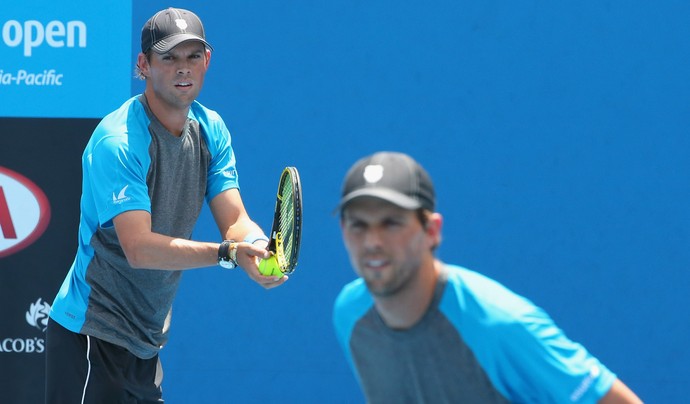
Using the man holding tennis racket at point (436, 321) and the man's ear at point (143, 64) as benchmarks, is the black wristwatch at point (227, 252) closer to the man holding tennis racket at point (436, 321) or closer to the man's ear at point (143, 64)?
the man's ear at point (143, 64)

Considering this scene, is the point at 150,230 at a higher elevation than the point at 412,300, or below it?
higher

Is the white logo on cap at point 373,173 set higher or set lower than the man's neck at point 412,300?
higher

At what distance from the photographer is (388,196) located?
224cm

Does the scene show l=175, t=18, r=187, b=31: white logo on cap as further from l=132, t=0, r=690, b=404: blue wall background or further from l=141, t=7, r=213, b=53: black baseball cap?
l=132, t=0, r=690, b=404: blue wall background

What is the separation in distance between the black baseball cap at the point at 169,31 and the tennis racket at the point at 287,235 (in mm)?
537

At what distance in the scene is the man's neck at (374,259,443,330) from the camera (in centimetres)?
233

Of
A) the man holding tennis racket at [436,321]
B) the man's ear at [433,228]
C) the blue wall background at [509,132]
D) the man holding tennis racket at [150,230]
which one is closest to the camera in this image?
the man holding tennis racket at [436,321]

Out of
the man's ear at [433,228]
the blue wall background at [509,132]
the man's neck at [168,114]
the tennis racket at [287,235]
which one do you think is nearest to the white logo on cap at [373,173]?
the man's ear at [433,228]

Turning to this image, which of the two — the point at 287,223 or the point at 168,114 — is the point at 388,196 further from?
the point at 168,114

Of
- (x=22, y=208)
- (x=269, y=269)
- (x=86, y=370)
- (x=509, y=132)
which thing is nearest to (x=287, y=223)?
(x=269, y=269)

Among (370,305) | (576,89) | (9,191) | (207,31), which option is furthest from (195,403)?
(370,305)

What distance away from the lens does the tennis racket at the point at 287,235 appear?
3346 millimetres

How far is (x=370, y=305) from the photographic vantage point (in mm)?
2488

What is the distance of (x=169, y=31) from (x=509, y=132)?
180 centimetres
